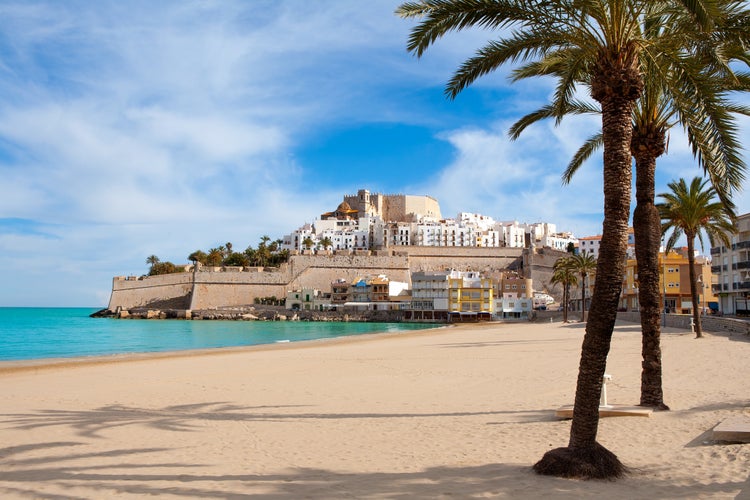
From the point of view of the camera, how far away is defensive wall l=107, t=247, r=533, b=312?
287ft

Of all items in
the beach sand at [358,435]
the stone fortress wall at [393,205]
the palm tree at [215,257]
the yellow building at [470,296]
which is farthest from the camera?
the stone fortress wall at [393,205]

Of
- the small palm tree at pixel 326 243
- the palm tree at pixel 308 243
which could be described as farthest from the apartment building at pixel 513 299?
the small palm tree at pixel 326 243

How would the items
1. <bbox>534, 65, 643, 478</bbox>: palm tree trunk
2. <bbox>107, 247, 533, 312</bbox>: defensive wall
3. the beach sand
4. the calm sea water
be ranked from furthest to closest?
<bbox>107, 247, 533, 312</bbox>: defensive wall < the calm sea water < <bbox>534, 65, 643, 478</bbox>: palm tree trunk < the beach sand

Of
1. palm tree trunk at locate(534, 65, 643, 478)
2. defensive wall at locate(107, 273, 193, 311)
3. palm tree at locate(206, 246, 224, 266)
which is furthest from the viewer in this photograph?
palm tree at locate(206, 246, 224, 266)

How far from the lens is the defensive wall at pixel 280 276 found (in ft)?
287

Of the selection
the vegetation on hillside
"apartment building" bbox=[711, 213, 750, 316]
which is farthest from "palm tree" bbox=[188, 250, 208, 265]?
"apartment building" bbox=[711, 213, 750, 316]

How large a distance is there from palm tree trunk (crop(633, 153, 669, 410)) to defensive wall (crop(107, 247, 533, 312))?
266 feet

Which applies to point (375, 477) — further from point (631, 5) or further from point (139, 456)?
point (631, 5)

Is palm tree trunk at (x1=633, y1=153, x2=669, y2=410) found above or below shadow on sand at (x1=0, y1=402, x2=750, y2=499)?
above

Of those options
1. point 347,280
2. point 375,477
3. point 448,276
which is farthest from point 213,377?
point 347,280

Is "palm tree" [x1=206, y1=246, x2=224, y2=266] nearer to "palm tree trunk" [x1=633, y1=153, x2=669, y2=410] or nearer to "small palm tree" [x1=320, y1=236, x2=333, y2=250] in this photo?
"small palm tree" [x1=320, y1=236, x2=333, y2=250]

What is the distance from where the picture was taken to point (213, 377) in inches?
623

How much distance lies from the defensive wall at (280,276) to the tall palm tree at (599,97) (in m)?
83.0

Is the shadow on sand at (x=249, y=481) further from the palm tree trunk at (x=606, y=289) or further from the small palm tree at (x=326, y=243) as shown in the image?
the small palm tree at (x=326, y=243)
